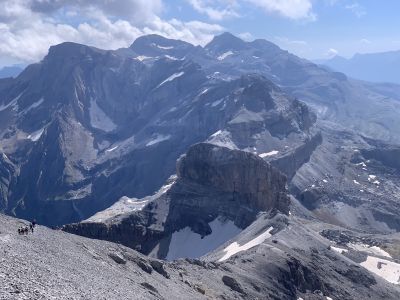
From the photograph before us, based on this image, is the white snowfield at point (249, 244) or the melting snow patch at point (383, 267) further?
the melting snow patch at point (383, 267)

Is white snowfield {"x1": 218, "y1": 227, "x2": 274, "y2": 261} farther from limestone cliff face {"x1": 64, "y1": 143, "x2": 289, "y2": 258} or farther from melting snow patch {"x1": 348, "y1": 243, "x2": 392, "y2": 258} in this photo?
melting snow patch {"x1": 348, "y1": 243, "x2": 392, "y2": 258}

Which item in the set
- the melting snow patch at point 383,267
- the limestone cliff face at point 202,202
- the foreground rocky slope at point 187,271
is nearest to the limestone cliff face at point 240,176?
the limestone cliff face at point 202,202

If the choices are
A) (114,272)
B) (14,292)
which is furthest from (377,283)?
(14,292)

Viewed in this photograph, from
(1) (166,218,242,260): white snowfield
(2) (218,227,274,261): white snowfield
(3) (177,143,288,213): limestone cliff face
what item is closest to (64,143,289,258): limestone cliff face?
(3) (177,143,288,213): limestone cliff face

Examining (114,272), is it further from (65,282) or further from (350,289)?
(350,289)

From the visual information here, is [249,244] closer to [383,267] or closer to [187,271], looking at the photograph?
[187,271]

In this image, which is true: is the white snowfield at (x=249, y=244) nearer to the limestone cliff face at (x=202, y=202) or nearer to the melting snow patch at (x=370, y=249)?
the limestone cliff face at (x=202, y=202)

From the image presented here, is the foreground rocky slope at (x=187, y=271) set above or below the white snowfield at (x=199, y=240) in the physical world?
above
